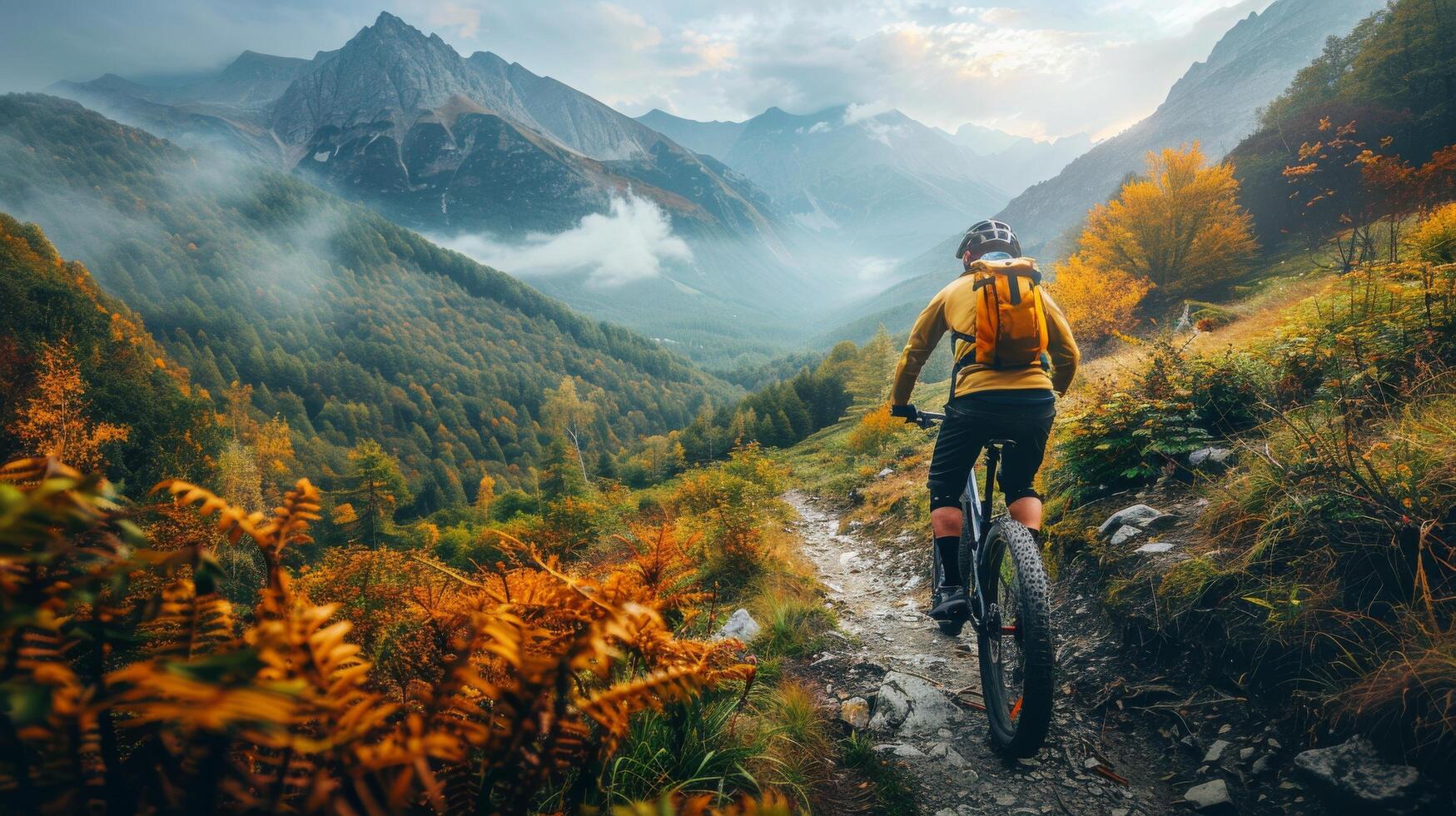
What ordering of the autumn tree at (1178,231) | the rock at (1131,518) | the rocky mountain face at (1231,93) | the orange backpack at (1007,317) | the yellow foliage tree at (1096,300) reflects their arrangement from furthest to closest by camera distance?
the rocky mountain face at (1231,93) < the autumn tree at (1178,231) < the yellow foliage tree at (1096,300) < the rock at (1131,518) < the orange backpack at (1007,317)

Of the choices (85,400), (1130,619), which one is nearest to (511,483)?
(85,400)

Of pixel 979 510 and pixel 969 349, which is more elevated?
pixel 969 349

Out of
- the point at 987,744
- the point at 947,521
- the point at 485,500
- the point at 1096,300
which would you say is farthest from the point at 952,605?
the point at 485,500

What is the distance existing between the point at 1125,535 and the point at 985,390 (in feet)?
6.06

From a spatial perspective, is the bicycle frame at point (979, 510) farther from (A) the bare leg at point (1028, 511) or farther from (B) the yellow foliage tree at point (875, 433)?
(B) the yellow foliage tree at point (875, 433)

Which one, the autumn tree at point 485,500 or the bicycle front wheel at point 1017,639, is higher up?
the bicycle front wheel at point 1017,639

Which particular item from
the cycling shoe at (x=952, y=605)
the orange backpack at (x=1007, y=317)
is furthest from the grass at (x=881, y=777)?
the orange backpack at (x=1007, y=317)

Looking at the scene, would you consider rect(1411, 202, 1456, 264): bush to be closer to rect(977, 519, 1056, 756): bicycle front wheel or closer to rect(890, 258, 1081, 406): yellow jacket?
rect(890, 258, 1081, 406): yellow jacket

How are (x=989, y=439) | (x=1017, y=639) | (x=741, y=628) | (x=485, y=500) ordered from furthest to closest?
(x=485, y=500)
(x=741, y=628)
(x=989, y=439)
(x=1017, y=639)

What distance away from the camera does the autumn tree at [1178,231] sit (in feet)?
83.4

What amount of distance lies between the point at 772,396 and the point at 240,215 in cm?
18722

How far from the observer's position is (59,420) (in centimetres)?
2256

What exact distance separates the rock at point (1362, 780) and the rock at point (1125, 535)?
5.88 ft

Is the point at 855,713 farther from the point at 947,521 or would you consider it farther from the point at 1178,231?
the point at 1178,231
